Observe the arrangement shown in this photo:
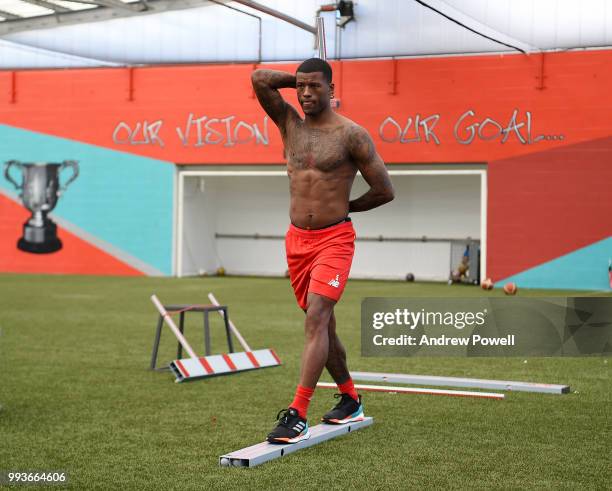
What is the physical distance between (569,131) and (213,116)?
329 inches

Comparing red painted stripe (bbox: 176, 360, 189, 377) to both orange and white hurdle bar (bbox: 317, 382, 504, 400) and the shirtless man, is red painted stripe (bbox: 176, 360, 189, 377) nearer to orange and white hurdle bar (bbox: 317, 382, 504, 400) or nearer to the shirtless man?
orange and white hurdle bar (bbox: 317, 382, 504, 400)

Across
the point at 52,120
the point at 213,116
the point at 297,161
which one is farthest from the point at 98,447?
the point at 52,120

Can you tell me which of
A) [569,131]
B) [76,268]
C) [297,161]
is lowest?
[76,268]

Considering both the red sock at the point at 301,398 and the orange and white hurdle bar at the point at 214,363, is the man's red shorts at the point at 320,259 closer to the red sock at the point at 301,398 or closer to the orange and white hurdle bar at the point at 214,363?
the red sock at the point at 301,398

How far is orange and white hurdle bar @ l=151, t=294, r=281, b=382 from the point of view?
7.42 m

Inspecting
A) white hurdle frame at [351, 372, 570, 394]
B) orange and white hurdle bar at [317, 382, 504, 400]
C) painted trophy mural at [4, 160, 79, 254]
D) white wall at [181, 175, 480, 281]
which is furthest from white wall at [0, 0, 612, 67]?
orange and white hurdle bar at [317, 382, 504, 400]

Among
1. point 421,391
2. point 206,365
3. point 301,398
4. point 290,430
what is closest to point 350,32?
point 206,365

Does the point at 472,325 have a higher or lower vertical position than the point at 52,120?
lower

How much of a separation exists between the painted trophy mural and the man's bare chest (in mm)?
19899

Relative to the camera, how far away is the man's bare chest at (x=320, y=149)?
5.16 metres

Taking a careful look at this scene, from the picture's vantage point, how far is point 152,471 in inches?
175

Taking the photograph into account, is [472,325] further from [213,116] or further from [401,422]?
[213,116]

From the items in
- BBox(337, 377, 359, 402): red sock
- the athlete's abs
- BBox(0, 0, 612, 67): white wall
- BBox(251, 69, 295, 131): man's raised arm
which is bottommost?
BBox(337, 377, 359, 402): red sock

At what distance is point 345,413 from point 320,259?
0.98 m
